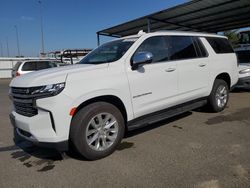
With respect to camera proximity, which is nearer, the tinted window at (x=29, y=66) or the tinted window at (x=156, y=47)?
the tinted window at (x=156, y=47)

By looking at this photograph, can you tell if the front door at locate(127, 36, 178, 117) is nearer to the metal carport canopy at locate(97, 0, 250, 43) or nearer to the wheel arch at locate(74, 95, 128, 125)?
the wheel arch at locate(74, 95, 128, 125)

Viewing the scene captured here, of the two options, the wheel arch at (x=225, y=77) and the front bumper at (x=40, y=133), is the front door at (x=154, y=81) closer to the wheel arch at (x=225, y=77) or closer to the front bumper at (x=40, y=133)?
the front bumper at (x=40, y=133)

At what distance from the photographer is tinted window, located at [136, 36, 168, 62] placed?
14.2ft

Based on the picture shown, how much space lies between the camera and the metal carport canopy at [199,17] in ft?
40.0

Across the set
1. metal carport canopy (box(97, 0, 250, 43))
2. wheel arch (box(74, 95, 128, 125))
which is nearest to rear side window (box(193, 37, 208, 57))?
wheel arch (box(74, 95, 128, 125))

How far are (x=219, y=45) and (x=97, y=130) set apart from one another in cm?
407

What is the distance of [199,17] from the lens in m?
14.8

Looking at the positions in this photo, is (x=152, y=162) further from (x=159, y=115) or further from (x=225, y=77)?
(x=225, y=77)

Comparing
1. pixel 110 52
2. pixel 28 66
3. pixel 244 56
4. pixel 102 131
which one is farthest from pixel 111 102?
pixel 28 66

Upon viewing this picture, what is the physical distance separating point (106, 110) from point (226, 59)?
3.86m

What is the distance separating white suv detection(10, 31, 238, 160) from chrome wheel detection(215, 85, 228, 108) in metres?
0.51

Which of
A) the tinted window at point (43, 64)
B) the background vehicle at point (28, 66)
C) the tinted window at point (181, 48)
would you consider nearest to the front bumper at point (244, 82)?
the tinted window at point (181, 48)

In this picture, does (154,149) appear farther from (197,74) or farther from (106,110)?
(197,74)

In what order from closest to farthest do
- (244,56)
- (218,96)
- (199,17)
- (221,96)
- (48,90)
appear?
(48,90) → (218,96) → (221,96) → (244,56) → (199,17)
